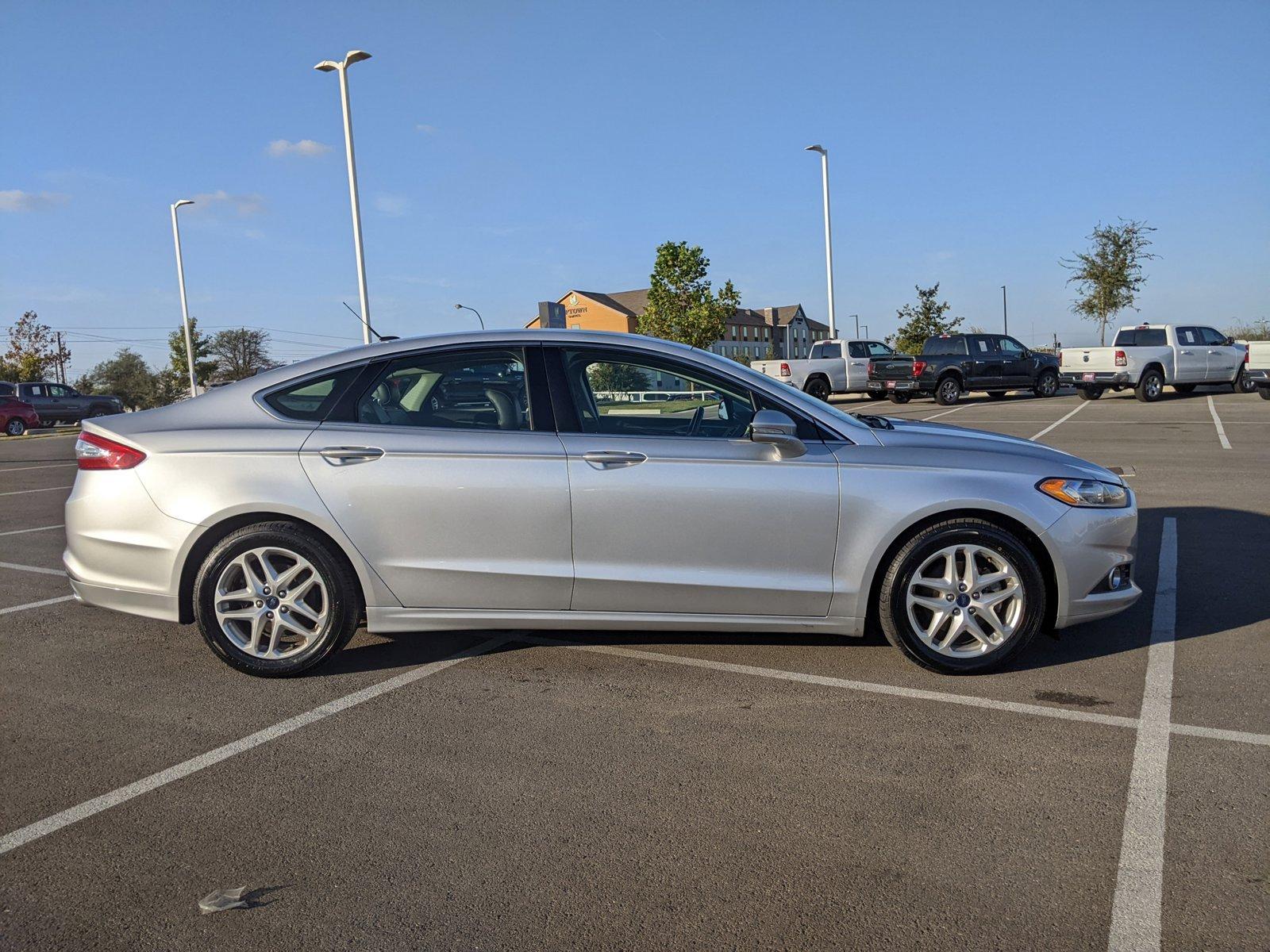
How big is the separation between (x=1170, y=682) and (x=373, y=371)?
378cm

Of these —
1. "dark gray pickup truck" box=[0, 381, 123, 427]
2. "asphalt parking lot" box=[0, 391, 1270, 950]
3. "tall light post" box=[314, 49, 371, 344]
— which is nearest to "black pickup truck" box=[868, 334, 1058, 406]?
"tall light post" box=[314, 49, 371, 344]

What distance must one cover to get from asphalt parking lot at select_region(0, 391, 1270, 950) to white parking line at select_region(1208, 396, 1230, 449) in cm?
1033

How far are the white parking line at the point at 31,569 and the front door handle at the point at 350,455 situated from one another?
3.83m

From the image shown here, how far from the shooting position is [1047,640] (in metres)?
5.00

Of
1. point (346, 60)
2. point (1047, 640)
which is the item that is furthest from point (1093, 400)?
point (1047, 640)

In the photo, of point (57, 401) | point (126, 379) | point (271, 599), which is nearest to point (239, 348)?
point (126, 379)

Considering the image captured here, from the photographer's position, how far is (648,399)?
462 cm

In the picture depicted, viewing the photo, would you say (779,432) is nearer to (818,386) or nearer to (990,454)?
(990,454)

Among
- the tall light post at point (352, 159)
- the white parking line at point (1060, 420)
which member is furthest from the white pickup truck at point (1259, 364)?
the tall light post at point (352, 159)

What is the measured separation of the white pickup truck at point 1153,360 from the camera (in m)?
25.6

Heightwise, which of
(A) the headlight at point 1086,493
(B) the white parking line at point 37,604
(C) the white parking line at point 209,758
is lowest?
(C) the white parking line at point 209,758

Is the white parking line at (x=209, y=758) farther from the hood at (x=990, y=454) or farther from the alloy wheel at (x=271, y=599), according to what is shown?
the hood at (x=990, y=454)

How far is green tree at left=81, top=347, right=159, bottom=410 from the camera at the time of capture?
85688 millimetres

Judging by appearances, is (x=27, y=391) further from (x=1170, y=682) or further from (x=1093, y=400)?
(x=1170, y=682)
